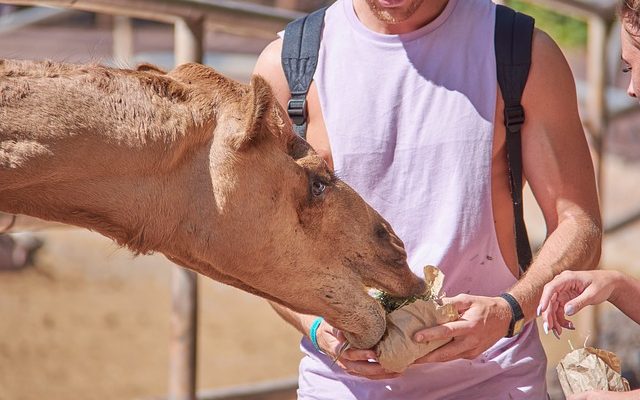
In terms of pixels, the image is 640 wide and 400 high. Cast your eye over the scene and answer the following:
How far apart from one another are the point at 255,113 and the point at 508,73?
0.76 metres

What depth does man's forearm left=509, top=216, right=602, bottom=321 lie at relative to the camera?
9.07ft

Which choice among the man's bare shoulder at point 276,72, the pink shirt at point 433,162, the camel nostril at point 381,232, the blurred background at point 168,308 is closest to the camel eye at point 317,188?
the camel nostril at point 381,232

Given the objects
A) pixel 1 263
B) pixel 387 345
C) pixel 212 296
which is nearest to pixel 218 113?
pixel 387 345

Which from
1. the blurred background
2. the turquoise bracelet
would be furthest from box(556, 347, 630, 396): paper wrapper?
the blurred background

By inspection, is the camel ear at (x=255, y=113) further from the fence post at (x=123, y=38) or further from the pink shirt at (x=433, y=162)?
the fence post at (x=123, y=38)

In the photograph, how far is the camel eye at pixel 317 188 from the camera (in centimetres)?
265

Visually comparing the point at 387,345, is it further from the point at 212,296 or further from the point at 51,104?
the point at 212,296

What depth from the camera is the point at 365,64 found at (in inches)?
119

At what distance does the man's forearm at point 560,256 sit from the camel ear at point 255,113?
2.50 ft

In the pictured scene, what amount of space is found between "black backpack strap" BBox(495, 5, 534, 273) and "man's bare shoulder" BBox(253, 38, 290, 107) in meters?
0.60

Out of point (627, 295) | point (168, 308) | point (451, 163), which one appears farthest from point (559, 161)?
point (168, 308)

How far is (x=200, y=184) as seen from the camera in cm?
251

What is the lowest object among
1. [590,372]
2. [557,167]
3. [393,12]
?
[590,372]

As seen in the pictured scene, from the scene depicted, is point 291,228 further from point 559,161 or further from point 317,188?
point 559,161
